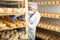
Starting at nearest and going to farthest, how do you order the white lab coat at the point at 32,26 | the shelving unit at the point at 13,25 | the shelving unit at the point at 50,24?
the shelving unit at the point at 13,25, the shelving unit at the point at 50,24, the white lab coat at the point at 32,26

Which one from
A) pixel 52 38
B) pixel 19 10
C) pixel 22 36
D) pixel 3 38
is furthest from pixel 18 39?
pixel 52 38

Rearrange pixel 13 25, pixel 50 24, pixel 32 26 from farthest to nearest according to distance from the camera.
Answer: pixel 50 24
pixel 32 26
pixel 13 25

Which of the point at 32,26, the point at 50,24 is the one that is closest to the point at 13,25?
the point at 32,26

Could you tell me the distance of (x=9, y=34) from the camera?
232cm

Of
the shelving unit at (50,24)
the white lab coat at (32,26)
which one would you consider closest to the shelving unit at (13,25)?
the white lab coat at (32,26)

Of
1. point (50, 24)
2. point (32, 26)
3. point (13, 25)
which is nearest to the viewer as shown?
point (13, 25)

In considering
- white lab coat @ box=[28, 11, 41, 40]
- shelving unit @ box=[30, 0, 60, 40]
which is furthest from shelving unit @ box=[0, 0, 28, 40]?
shelving unit @ box=[30, 0, 60, 40]

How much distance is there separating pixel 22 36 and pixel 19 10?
0.50 metres

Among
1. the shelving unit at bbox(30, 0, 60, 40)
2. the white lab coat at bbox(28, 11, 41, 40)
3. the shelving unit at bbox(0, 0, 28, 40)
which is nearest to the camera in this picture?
the shelving unit at bbox(0, 0, 28, 40)

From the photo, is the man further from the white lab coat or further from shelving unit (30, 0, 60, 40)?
shelving unit (30, 0, 60, 40)

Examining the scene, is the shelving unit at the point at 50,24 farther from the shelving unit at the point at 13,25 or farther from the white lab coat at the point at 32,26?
the shelving unit at the point at 13,25

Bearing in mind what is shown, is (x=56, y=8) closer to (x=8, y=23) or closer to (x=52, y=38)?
(x=52, y=38)

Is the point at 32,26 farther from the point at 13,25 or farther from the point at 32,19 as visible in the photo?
the point at 13,25

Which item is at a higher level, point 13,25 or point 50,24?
point 13,25
